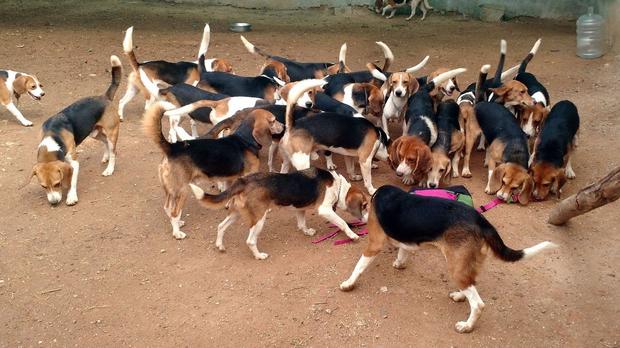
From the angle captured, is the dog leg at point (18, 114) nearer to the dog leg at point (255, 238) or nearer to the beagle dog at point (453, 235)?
the dog leg at point (255, 238)

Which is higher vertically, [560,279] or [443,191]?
[443,191]

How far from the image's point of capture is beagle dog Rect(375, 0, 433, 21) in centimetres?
1578

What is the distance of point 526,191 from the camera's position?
19.5 feet

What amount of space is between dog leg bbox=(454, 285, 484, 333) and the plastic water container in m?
8.76

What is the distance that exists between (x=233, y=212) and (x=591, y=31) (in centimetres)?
943

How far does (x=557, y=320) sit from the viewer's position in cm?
429

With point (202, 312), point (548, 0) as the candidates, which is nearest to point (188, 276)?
point (202, 312)

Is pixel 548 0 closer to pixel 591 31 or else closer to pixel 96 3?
pixel 591 31

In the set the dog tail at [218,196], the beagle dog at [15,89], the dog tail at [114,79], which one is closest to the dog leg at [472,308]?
the dog tail at [218,196]

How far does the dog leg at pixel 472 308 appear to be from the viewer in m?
4.09

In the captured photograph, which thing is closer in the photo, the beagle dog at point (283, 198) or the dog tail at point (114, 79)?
the beagle dog at point (283, 198)

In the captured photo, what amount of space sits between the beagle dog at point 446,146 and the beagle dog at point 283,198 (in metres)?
1.24

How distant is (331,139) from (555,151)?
2.45m

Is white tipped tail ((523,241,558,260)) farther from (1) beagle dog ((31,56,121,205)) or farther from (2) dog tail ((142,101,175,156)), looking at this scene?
(1) beagle dog ((31,56,121,205))
